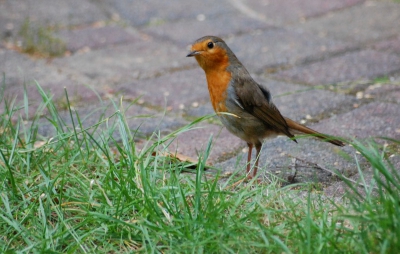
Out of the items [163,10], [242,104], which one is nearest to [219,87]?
[242,104]

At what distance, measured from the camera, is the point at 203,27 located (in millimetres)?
6047

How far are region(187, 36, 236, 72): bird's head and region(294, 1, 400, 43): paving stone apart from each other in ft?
7.49

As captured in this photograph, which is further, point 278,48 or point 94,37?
point 94,37

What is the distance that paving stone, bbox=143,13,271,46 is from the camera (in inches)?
230

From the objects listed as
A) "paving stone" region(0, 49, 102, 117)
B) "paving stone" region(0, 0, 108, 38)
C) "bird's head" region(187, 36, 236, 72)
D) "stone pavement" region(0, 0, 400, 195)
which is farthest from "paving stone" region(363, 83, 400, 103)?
"paving stone" region(0, 0, 108, 38)

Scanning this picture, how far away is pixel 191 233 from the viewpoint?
2.41 m

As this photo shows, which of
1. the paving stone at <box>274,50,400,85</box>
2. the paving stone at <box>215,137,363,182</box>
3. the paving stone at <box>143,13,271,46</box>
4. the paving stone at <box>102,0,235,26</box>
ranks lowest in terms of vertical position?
the paving stone at <box>215,137,363,182</box>

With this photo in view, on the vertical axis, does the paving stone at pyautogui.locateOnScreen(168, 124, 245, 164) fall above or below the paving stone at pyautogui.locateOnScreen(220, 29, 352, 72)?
below

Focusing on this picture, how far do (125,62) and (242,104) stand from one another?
2.08 m

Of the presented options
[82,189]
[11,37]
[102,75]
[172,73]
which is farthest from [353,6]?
[82,189]

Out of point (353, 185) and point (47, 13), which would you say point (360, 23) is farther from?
point (353, 185)

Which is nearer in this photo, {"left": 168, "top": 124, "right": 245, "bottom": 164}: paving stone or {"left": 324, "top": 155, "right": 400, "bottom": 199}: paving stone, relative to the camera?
{"left": 324, "top": 155, "right": 400, "bottom": 199}: paving stone

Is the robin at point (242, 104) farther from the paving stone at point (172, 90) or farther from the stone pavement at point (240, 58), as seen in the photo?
the paving stone at point (172, 90)

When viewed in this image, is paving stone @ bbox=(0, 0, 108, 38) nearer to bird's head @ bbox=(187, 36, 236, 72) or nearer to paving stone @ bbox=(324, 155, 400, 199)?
bird's head @ bbox=(187, 36, 236, 72)
